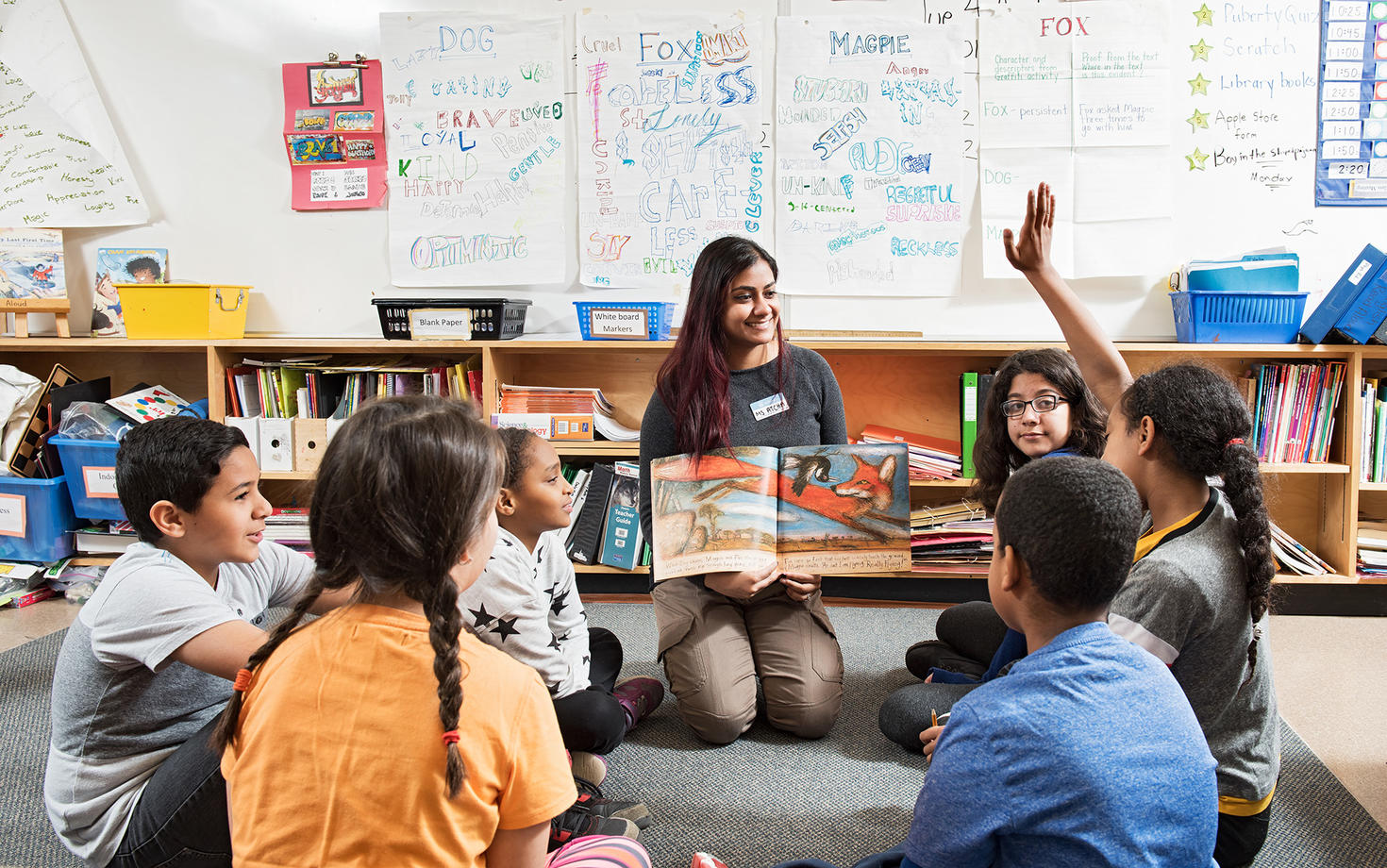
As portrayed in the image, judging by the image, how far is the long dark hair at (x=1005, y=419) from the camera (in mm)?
2049

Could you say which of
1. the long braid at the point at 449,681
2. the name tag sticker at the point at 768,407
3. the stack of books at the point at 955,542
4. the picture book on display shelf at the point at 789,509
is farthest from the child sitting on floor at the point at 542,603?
Result: the stack of books at the point at 955,542

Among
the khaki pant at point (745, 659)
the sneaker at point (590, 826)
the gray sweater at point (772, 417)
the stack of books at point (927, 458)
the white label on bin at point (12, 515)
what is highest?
the gray sweater at point (772, 417)

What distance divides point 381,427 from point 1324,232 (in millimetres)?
3334

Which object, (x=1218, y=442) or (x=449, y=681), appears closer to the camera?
(x=449, y=681)

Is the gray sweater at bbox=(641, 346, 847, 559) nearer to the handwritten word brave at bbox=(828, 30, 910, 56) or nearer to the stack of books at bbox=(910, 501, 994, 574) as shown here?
the stack of books at bbox=(910, 501, 994, 574)

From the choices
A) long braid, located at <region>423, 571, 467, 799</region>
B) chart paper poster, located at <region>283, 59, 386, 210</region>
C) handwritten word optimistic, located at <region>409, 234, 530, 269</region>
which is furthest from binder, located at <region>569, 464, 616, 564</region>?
long braid, located at <region>423, 571, 467, 799</region>

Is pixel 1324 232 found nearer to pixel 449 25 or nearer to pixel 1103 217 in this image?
pixel 1103 217

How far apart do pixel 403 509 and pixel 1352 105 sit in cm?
348

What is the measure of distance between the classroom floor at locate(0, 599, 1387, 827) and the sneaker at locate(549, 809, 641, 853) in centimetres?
147

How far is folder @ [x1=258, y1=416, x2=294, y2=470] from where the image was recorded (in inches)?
130

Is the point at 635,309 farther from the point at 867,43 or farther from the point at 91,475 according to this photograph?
the point at 91,475

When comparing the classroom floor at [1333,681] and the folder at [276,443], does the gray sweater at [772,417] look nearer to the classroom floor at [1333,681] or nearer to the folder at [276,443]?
the classroom floor at [1333,681]

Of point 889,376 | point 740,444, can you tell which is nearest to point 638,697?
point 740,444

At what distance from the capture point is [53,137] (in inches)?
139
